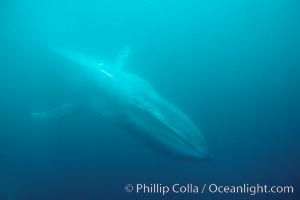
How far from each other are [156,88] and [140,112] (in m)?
3.92

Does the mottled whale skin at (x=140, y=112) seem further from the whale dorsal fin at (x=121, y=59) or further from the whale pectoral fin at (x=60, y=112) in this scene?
the whale dorsal fin at (x=121, y=59)

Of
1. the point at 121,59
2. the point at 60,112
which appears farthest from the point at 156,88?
the point at 60,112

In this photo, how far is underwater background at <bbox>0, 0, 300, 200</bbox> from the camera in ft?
45.9

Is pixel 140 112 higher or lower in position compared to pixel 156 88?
lower

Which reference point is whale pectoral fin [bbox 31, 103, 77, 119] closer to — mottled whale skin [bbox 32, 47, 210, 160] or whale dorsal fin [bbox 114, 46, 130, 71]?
mottled whale skin [bbox 32, 47, 210, 160]

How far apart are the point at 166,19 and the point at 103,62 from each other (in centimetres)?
413

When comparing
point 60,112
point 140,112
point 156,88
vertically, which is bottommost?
point 140,112

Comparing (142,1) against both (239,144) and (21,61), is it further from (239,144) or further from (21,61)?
(239,144)

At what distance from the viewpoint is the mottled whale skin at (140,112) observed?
31.2 feet

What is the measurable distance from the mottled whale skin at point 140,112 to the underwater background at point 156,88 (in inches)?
99.9

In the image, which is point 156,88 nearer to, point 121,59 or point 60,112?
point 121,59

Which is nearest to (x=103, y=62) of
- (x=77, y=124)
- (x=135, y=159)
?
(x=77, y=124)

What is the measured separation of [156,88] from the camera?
13484mm

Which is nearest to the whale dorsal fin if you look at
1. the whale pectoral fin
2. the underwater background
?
the underwater background
